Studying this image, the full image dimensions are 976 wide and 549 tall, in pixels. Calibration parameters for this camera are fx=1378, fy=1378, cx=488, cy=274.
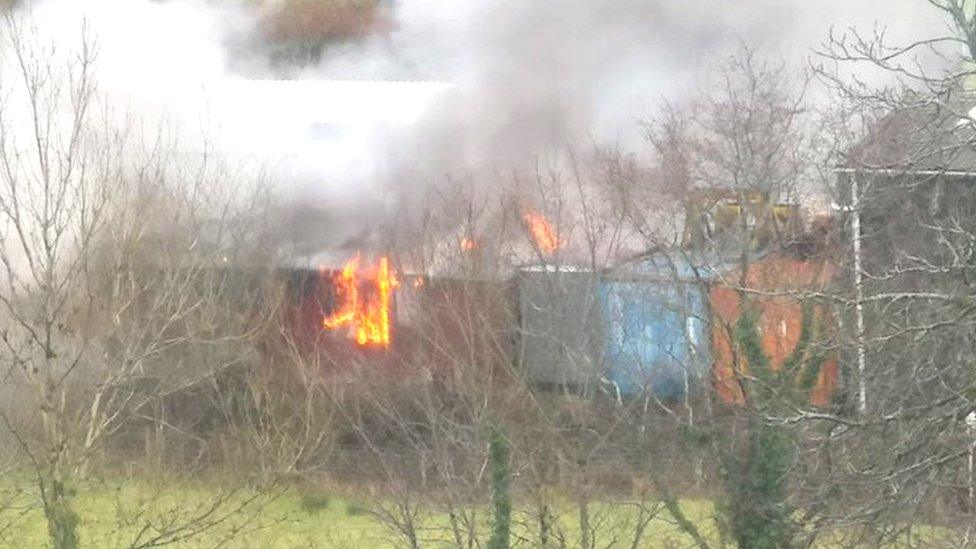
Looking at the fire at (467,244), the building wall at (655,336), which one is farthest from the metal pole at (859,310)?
the fire at (467,244)

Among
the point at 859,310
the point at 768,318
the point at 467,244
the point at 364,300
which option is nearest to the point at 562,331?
the point at 467,244

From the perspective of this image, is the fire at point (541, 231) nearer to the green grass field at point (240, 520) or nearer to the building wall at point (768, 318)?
the building wall at point (768, 318)

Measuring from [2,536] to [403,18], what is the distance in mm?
7472

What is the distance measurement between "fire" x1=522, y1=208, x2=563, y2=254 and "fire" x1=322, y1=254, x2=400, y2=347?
58.3 inches

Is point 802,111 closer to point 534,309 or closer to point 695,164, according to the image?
point 695,164

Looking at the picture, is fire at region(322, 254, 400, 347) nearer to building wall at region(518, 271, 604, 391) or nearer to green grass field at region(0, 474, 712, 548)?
building wall at region(518, 271, 604, 391)

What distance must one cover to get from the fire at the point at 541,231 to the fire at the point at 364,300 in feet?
4.86

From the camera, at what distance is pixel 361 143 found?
15594 millimetres

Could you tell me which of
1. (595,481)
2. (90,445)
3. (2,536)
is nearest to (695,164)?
(595,481)

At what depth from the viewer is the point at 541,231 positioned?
13.2m

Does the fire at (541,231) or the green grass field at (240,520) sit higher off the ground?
the fire at (541,231)

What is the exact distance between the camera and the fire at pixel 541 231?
13.0 metres

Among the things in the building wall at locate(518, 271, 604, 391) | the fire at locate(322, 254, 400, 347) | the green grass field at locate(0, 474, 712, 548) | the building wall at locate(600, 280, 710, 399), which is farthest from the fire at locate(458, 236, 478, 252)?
the green grass field at locate(0, 474, 712, 548)

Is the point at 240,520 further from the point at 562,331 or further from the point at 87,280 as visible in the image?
the point at 562,331
